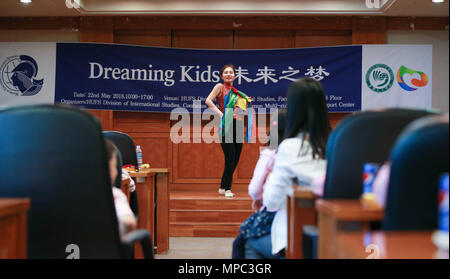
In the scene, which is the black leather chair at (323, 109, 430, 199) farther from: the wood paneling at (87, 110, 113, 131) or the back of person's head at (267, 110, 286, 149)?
the wood paneling at (87, 110, 113, 131)

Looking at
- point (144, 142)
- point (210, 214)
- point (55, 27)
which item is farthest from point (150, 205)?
point (55, 27)

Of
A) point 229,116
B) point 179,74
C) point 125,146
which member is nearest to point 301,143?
point 125,146

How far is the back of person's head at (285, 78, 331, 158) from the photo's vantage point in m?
1.67

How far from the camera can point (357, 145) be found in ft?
4.26

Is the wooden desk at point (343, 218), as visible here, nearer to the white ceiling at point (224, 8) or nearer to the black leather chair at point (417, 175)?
the black leather chair at point (417, 175)

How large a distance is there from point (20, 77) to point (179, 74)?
2020 millimetres

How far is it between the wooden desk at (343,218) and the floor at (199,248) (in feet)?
7.84

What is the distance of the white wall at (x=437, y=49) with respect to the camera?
5.57 m

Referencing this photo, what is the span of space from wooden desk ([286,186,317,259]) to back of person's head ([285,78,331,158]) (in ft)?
0.83

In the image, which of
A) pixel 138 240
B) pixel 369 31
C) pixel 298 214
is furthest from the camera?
pixel 369 31

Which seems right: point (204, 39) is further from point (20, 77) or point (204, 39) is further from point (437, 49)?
point (437, 49)

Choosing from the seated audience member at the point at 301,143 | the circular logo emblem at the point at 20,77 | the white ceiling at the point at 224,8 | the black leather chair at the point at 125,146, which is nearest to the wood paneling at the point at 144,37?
the white ceiling at the point at 224,8

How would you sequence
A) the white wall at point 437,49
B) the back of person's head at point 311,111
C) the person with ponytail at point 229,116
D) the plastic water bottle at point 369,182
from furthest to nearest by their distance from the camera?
the white wall at point 437,49 < the person with ponytail at point 229,116 < the back of person's head at point 311,111 < the plastic water bottle at point 369,182

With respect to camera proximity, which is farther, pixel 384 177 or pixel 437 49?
pixel 437 49
